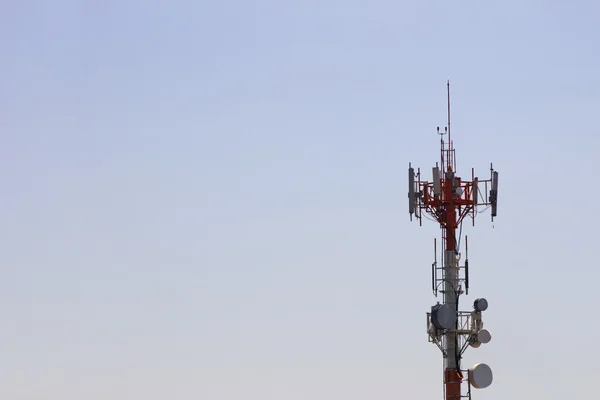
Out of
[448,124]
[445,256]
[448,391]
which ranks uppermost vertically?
[448,124]

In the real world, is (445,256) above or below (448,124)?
below

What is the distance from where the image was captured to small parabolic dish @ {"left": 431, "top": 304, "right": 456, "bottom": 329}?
304ft

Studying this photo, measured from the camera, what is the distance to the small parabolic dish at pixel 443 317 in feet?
304

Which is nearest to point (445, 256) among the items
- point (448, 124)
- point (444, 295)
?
point (444, 295)

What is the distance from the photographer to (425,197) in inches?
3743

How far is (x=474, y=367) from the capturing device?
92375 mm

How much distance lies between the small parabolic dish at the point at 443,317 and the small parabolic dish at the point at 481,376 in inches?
107

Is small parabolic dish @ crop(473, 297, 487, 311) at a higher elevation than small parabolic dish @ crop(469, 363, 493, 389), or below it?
higher

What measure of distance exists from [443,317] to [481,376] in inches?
147

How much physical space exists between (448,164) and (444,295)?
745 centimetres

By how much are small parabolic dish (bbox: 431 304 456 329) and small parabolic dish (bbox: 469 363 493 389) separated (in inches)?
107

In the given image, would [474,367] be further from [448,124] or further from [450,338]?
[448,124]

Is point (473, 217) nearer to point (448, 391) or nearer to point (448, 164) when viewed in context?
point (448, 164)

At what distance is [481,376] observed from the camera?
92.2m
